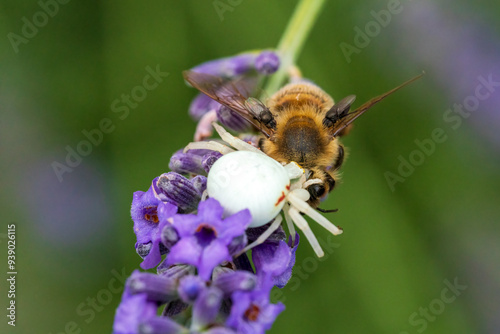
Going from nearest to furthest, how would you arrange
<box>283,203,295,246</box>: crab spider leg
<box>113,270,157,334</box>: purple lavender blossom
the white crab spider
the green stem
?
<box>113,270,157,334</box>: purple lavender blossom
the white crab spider
<box>283,203,295,246</box>: crab spider leg
the green stem

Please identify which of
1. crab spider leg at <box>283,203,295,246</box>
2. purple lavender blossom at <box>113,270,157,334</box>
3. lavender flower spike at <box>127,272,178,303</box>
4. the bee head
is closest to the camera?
purple lavender blossom at <box>113,270,157,334</box>

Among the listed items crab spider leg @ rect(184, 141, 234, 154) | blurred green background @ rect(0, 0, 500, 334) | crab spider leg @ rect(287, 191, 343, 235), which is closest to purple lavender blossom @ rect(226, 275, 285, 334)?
crab spider leg @ rect(287, 191, 343, 235)

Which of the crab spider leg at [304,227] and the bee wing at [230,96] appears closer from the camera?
the crab spider leg at [304,227]

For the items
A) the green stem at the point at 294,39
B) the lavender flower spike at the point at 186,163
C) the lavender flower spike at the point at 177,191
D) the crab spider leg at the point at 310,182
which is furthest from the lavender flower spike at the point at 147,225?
the green stem at the point at 294,39

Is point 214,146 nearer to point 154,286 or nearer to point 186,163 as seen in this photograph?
point 186,163

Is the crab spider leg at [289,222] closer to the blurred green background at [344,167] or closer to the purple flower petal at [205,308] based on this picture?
the purple flower petal at [205,308]

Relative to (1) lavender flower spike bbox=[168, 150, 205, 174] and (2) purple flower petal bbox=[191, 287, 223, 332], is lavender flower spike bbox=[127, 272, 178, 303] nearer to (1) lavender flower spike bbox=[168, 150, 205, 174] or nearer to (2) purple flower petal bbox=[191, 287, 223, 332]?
(2) purple flower petal bbox=[191, 287, 223, 332]

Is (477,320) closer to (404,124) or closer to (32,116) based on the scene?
(404,124)
